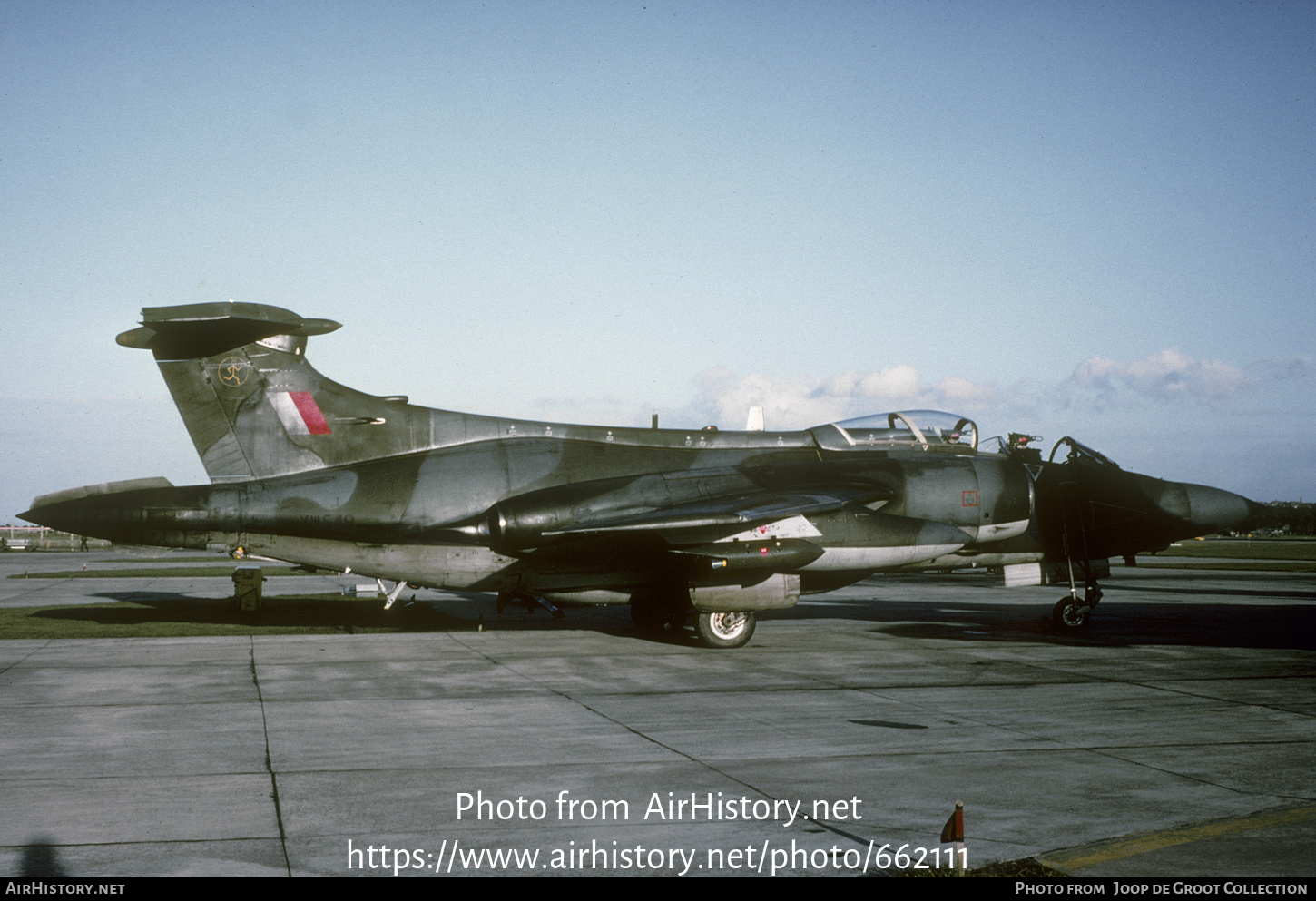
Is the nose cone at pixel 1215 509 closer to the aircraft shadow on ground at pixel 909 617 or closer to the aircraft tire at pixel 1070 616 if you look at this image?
the aircraft shadow on ground at pixel 909 617

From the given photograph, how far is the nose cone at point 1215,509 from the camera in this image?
1692 centimetres

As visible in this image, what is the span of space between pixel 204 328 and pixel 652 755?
32.8ft

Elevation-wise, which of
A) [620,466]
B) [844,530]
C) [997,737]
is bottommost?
[997,737]

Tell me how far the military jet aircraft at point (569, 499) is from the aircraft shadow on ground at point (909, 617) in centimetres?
130

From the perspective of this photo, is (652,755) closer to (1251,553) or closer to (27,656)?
(27,656)

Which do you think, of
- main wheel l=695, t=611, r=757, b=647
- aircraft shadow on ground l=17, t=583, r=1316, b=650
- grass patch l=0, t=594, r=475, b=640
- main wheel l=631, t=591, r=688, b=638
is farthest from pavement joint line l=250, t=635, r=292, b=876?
aircraft shadow on ground l=17, t=583, r=1316, b=650

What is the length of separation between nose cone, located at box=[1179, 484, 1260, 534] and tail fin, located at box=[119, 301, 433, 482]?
514 inches

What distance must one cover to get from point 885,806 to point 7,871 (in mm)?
5073

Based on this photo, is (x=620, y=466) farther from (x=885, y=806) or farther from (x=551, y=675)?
(x=885, y=806)

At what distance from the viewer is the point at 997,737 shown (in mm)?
8742

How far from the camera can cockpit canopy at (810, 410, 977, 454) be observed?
668 inches

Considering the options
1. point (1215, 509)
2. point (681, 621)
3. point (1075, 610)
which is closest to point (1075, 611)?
point (1075, 610)

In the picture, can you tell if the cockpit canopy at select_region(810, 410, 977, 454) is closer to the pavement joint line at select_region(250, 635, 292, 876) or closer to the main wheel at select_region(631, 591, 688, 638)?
the main wheel at select_region(631, 591, 688, 638)
